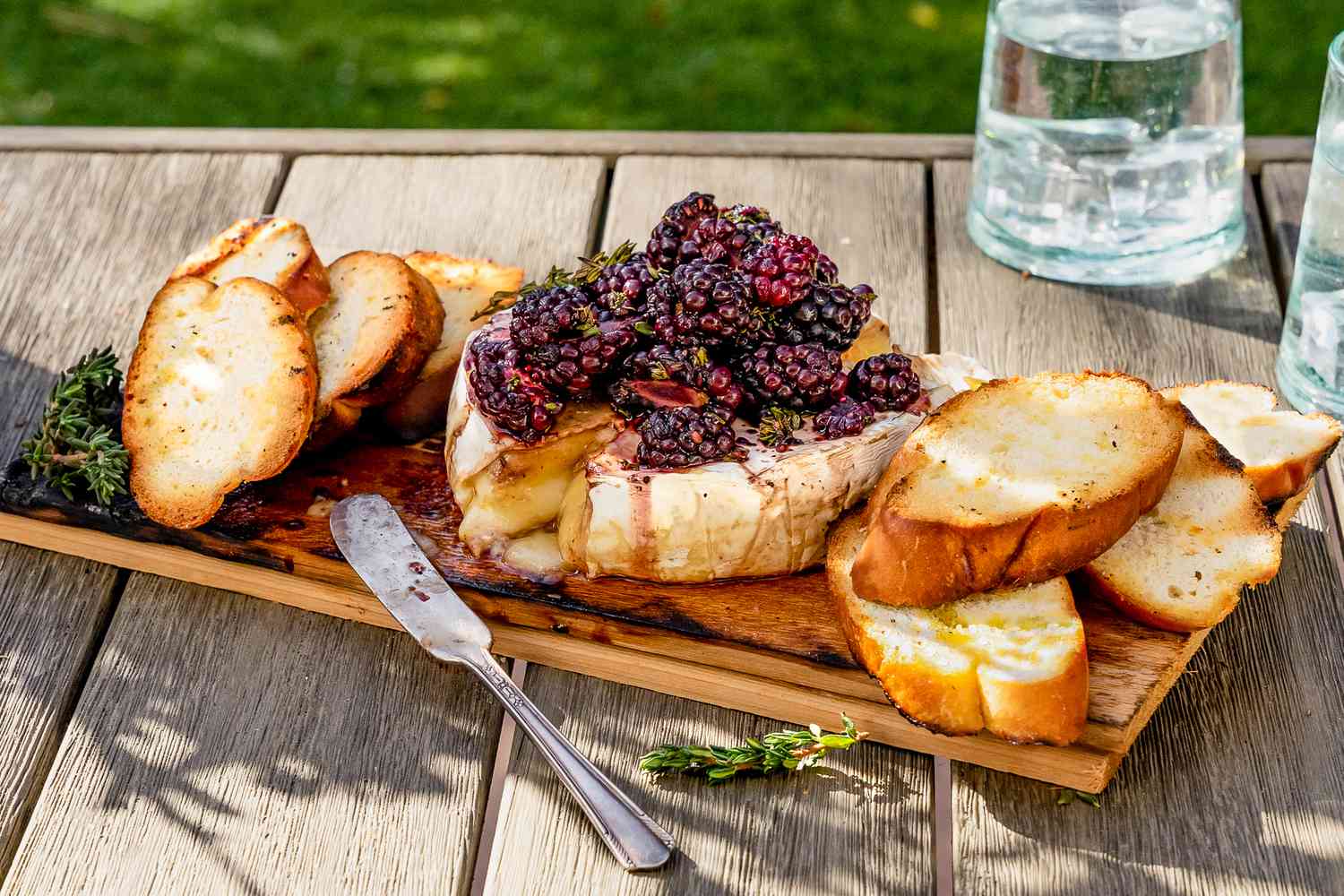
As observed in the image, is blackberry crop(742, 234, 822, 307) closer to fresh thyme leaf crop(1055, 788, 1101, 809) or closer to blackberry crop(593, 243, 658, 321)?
blackberry crop(593, 243, 658, 321)

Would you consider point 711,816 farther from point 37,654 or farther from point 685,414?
point 37,654

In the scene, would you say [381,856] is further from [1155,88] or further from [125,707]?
[1155,88]

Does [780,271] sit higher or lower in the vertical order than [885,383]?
higher

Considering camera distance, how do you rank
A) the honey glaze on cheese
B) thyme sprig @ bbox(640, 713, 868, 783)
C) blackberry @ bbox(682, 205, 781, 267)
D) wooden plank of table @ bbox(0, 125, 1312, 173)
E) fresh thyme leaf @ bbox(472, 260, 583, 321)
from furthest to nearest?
wooden plank of table @ bbox(0, 125, 1312, 173) → fresh thyme leaf @ bbox(472, 260, 583, 321) → blackberry @ bbox(682, 205, 781, 267) → the honey glaze on cheese → thyme sprig @ bbox(640, 713, 868, 783)

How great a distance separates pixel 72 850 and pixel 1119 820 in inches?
56.9

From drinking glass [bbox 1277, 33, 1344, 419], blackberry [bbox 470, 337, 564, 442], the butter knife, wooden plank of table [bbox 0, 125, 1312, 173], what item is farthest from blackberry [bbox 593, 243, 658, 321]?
wooden plank of table [bbox 0, 125, 1312, 173]

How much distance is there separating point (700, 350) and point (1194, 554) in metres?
0.79

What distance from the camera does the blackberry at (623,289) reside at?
2217 mm

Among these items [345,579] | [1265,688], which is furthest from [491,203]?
[1265,688]

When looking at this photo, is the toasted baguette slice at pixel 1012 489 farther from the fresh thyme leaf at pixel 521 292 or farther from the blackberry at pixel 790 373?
the fresh thyme leaf at pixel 521 292

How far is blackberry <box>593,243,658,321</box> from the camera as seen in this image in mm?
2217

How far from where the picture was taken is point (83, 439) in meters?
2.50

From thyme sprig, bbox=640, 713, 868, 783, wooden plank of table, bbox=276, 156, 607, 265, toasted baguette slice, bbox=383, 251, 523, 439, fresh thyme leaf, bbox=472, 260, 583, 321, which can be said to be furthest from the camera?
wooden plank of table, bbox=276, 156, 607, 265

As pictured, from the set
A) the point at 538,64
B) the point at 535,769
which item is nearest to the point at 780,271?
the point at 535,769
